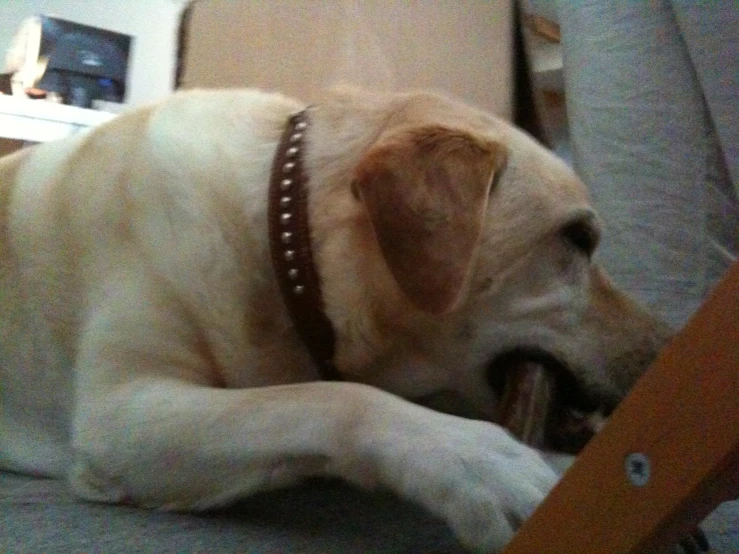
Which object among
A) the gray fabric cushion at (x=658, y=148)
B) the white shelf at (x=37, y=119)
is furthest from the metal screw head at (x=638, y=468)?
the white shelf at (x=37, y=119)

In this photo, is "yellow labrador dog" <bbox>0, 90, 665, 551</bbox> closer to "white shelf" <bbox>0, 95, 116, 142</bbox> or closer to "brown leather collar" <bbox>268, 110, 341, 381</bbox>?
"brown leather collar" <bbox>268, 110, 341, 381</bbox>

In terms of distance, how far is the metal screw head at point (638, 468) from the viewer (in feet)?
1.46

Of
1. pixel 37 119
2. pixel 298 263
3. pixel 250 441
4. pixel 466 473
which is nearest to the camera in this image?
pixel 466 473

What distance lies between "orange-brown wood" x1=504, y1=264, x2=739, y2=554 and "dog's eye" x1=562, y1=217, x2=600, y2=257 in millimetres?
512

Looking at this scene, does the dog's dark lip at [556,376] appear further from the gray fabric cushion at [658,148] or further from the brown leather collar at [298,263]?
the gray fabric cushion at [658,148]

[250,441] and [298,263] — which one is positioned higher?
[298,263]

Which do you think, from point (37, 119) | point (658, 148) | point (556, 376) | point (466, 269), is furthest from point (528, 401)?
point (37, 119)

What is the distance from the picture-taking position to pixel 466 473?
25.0 inches

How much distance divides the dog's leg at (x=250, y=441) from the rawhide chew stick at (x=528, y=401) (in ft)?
0.58

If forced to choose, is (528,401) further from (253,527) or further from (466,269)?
(253,527)

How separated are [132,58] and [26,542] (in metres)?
3.40

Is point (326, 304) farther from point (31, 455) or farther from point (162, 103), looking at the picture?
point (31, 455)

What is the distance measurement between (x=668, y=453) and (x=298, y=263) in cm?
55

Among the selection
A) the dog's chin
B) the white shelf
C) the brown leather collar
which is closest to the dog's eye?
the dog's chin
